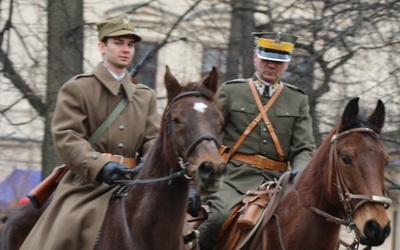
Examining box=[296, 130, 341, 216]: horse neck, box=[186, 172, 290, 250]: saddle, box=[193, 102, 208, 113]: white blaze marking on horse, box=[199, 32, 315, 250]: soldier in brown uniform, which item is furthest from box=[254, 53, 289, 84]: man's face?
box=[193, 102, 208, 113]: white blaze marking on horse

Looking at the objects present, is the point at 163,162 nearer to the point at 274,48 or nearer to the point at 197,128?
the point at 197,128

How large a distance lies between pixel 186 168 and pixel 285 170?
2137 millimetres

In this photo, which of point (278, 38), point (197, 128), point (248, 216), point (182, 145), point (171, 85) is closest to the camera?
point (197, 128)

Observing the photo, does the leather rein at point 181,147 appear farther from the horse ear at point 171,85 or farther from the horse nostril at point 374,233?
the horse nostril at point 374,233

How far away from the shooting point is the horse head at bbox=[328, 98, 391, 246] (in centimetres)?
736

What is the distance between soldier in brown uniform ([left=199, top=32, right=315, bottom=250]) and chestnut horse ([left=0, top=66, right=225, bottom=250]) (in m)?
1.30

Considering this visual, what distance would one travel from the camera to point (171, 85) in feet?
24.7

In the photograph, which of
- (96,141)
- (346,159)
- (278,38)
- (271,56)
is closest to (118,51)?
(96,141)

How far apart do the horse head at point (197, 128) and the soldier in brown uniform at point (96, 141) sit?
0.62 m

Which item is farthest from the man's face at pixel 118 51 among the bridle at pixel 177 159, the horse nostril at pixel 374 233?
the horse nostril at pixel 374 233

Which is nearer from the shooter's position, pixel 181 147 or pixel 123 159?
pixel 181 147

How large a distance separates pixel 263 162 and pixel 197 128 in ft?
6.64

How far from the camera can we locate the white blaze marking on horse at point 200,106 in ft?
23.6

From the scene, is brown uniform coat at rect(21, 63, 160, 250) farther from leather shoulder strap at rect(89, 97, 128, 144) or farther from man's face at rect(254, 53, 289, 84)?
man's face at rect(254, 53, 289, 84)
